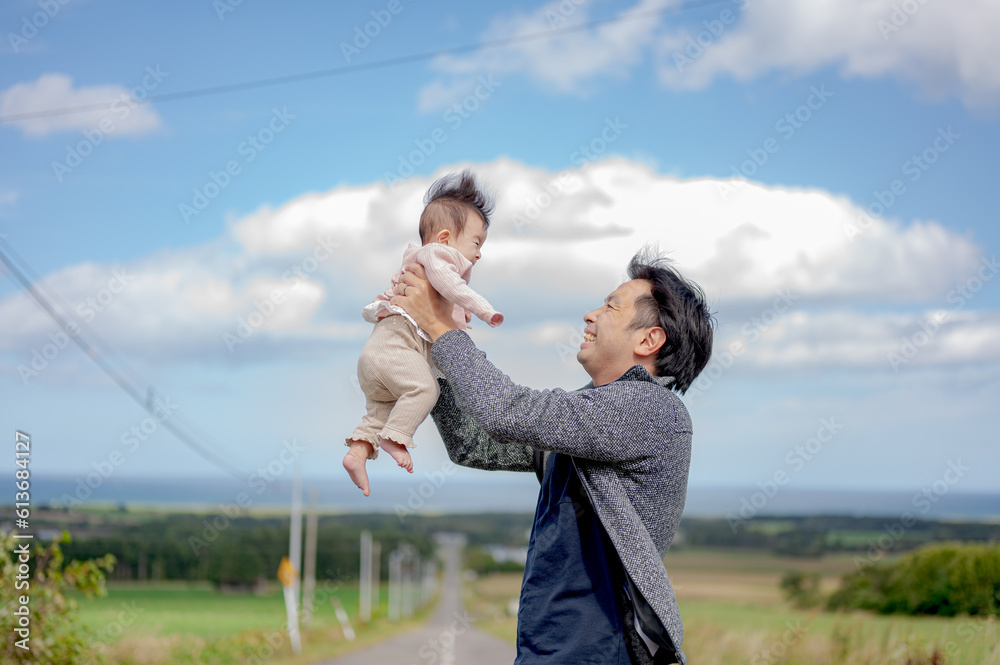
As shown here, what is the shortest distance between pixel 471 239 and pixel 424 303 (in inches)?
12.8

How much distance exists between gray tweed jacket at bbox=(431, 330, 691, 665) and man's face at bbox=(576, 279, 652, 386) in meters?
0.09

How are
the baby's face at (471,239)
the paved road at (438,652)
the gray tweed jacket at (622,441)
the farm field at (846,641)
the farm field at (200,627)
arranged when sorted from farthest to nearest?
1. the paved road at (438,652)
2. the farm field at (200,627)
3. the farm field at (846,641)
4. the baby's face at (471,239)
5. the gray tweed jacket at (622,441)

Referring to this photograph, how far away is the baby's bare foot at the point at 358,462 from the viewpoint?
87.9 inches

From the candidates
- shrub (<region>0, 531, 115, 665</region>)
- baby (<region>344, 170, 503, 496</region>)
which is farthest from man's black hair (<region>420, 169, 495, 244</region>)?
shrub (<region>0, 531, 115, 665</region>)

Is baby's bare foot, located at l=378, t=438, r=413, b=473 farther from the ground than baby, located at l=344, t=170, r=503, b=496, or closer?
closer

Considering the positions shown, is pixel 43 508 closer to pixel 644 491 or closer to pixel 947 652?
pixel 644 491

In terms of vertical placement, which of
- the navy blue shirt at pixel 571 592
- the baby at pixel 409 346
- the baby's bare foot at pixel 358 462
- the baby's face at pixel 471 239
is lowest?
the navy blue shirt at pixel 571 592

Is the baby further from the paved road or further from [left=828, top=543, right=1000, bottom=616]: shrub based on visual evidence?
the paved road

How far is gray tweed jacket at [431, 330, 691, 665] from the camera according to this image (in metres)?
1.95

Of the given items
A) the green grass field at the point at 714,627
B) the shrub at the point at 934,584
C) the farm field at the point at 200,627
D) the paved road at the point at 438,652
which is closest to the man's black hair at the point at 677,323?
the green grass field at the point at 714,627

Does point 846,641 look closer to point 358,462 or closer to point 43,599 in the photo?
point 43,599

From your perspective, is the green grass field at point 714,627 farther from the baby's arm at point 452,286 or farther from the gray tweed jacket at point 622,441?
the baby's arm at point 452,286

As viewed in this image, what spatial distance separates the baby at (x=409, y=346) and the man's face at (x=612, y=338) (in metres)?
0.26

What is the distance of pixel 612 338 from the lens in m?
2.27
